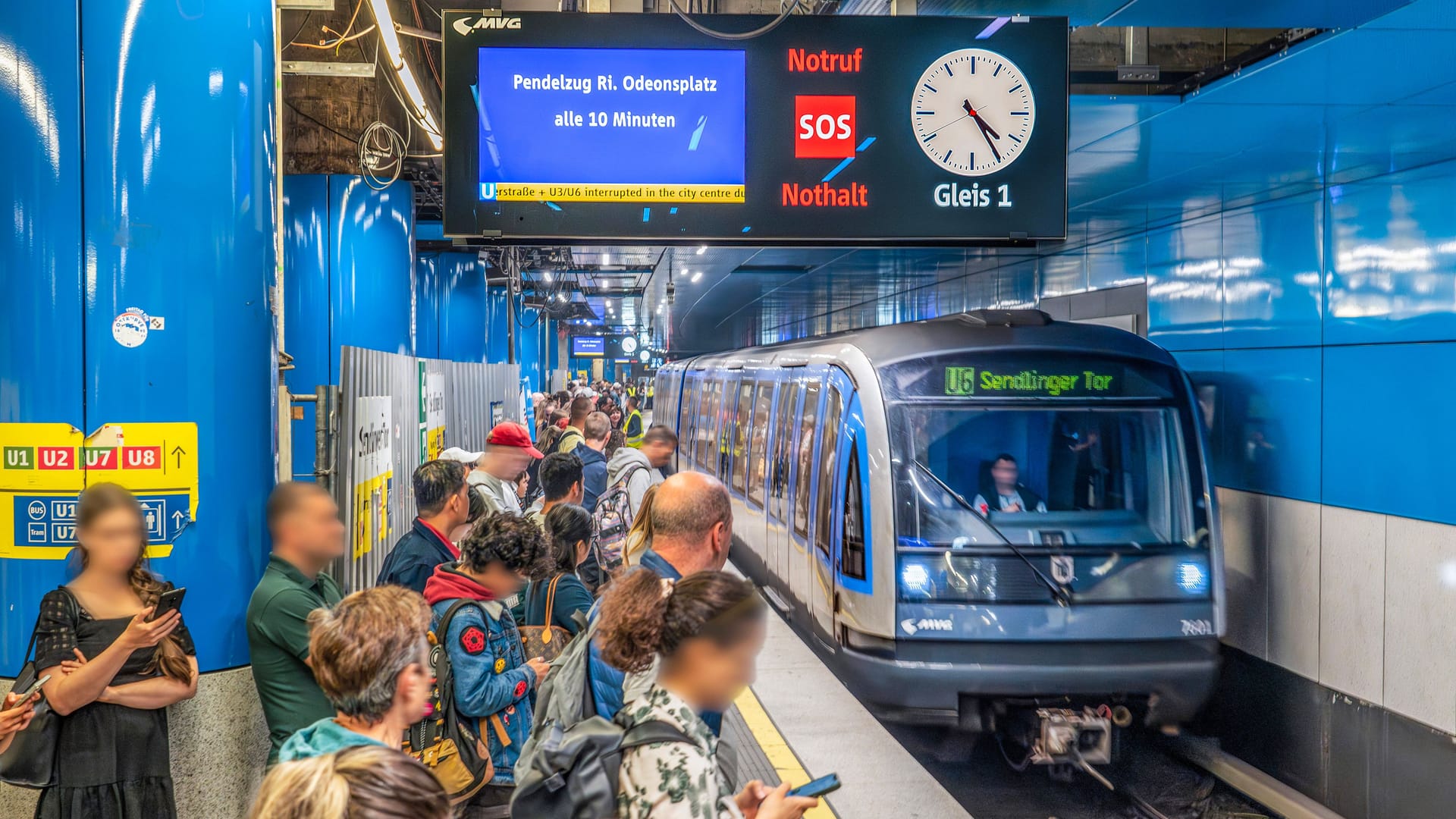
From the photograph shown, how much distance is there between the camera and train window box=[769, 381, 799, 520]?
28.3 ft

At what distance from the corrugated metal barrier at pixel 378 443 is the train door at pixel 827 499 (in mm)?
2855

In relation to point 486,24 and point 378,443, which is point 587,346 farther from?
point 486,24

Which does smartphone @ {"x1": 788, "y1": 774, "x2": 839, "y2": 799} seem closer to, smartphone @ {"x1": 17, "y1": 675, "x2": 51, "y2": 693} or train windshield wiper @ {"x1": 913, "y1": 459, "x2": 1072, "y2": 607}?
smartphone @ {"x1": 17, "y1": 675, "x2": 51, "y2": 693}

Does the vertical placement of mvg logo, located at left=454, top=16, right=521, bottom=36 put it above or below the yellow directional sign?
above

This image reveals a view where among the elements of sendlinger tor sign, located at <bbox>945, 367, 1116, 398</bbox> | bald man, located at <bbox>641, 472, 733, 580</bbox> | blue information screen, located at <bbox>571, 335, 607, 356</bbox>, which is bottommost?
bald man, located at <bbox>641, 472, 733, 580</bbox>

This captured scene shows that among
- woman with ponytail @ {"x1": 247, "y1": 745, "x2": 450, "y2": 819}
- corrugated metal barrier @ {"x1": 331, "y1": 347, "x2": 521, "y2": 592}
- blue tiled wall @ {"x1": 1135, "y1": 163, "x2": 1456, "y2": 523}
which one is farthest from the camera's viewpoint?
blue tiled wall @ {"x1": 1135, "y1": 163, "x2": 1456, "y2": 523}

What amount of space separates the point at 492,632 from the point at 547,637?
0.50 meters

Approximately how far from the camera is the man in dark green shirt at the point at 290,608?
Answer: 10.3 ft

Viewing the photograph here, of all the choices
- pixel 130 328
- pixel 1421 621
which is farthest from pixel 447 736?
pixel 1421 621

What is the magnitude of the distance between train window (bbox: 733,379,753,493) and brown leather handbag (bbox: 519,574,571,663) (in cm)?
682

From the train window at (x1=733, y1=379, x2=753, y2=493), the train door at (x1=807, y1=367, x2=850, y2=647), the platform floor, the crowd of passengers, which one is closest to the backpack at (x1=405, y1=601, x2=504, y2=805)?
the crowd of passengers

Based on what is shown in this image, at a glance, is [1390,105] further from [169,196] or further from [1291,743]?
[169,196]

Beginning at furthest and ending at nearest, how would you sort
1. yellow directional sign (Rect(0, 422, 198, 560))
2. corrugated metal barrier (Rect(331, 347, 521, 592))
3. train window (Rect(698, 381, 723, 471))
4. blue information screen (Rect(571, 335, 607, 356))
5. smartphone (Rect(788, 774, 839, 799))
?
blue information screen (Rect(571, 335, 607, 356)) → train window (Rect(698, 381, 723, 471)) → corrugated metal barrier (Rect(331, 347, 521, 592)) → yellow directional sign (Rect(0, 422, 198, 560)) → smartphone (Rect(788, 774, 839, 799))

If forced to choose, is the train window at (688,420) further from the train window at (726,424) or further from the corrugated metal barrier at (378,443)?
the corrugated metal barrier at (378,443)
